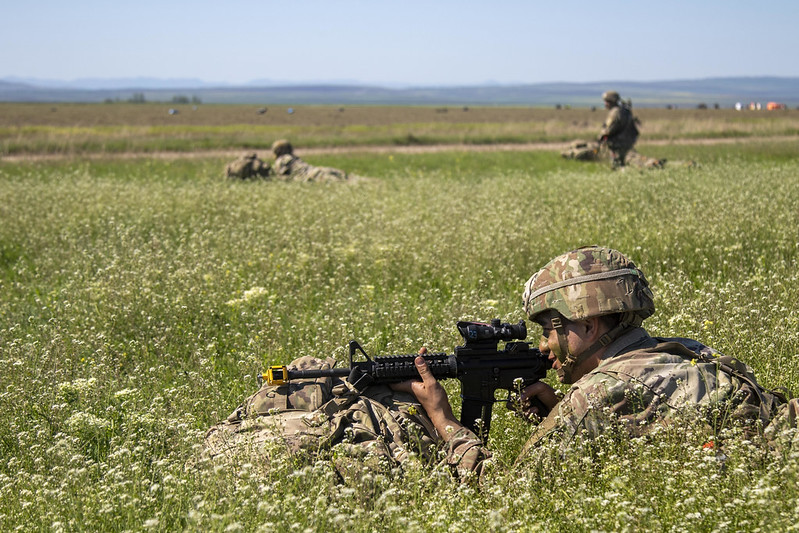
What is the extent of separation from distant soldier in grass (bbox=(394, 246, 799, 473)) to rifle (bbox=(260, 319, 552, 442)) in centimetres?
9

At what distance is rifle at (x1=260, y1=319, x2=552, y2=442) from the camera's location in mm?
4848

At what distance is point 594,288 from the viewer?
14.9 feet

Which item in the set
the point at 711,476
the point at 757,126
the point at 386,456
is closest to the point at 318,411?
the point at 386,456

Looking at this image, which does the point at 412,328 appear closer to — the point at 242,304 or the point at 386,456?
the point at 242,304

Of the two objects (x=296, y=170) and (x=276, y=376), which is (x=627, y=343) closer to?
(x=276, y=376)

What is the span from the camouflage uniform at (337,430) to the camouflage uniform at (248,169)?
17179 millimetres

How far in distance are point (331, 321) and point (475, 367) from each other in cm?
302

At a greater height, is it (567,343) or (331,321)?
(567,343)

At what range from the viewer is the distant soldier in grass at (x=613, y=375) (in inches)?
168

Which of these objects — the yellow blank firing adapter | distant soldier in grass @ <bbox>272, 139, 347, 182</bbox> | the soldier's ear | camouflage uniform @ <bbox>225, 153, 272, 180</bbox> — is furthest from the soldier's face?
camouflage uniform @ <bbox>225, 153, 272, 180</bbox>

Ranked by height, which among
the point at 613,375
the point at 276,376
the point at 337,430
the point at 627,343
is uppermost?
the point at 627,343

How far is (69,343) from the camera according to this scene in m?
7.58

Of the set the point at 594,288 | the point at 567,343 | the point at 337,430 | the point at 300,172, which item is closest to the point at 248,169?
the point at 300,172

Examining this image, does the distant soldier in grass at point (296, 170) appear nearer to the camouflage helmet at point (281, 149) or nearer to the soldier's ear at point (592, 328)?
the camouflage helmet at point (281, 149)
